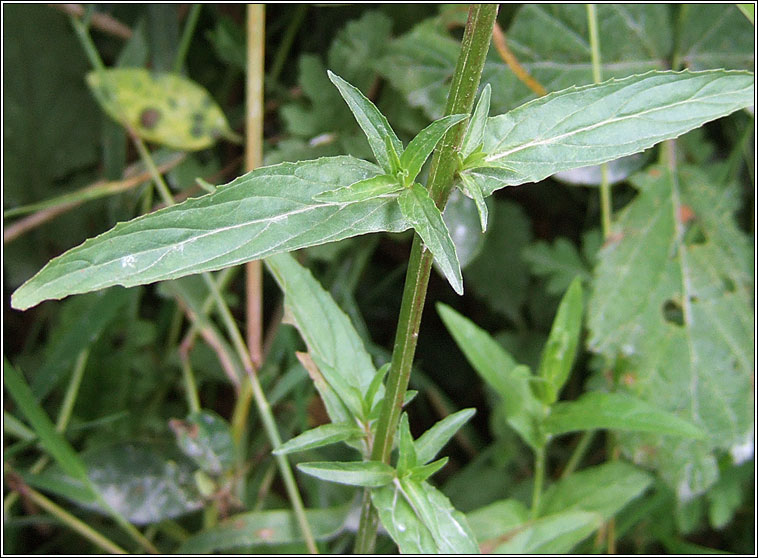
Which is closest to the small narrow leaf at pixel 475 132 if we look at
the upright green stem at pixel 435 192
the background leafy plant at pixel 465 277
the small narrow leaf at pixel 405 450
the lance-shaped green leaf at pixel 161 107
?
the upright green stem at pixel 435 192

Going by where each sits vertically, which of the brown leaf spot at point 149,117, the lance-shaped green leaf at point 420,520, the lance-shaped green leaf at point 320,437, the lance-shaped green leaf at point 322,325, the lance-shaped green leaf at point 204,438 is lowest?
the lance-shaped green leaf at point 204,438

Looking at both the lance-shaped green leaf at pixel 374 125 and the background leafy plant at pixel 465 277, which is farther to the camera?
the background leafy plant at pixel 465 277

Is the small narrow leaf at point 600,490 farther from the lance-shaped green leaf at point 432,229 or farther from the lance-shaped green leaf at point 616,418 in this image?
the lance-shaped green leaf at point 432,229

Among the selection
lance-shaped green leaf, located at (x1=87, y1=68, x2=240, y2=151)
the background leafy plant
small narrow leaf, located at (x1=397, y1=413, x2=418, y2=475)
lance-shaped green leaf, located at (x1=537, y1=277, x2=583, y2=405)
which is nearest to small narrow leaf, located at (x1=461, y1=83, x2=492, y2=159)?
small narrow leaf, located at (x1=397, y1=413, x2=418, y2=475)

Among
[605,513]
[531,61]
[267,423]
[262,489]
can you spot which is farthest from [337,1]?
[605,513]

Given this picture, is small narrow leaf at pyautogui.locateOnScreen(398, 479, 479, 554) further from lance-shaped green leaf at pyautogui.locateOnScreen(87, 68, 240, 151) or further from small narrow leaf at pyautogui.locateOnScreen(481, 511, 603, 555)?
lance-shaped green leaf at pyautogui.locateOnScreen(87, 68, 240, 151)

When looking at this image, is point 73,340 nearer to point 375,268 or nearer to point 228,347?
point 228,347

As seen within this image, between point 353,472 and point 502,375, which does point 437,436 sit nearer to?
point 353,472
